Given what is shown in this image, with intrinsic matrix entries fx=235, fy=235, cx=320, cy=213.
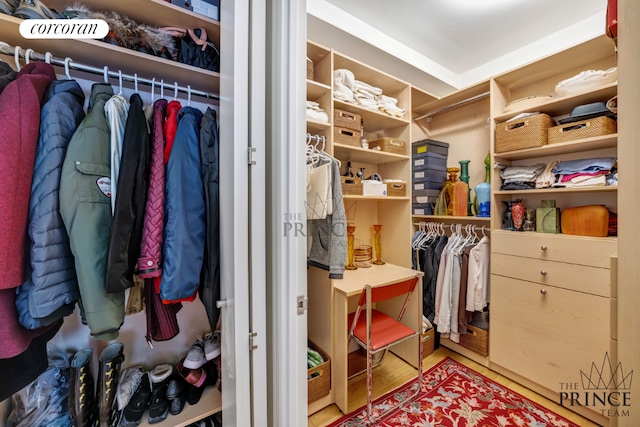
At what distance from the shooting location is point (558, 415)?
1.43 meters

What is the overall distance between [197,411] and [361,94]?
2119 mm

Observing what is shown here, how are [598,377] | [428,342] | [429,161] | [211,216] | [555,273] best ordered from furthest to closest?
[429,161], [428,342], [555,273], [598,377], [211,216]

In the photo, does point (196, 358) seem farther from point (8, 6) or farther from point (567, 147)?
point (567, 147)

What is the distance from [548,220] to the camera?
1.60 metres

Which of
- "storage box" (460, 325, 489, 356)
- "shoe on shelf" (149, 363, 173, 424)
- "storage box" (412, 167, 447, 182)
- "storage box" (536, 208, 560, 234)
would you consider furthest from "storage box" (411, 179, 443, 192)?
"shoe on shelf" (149, 363, 173, 424)

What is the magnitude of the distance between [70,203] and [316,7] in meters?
1.65

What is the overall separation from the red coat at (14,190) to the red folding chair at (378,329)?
4.54ft

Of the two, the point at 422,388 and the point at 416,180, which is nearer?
the point at 422,388

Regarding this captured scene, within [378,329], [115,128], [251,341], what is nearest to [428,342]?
[378,329]

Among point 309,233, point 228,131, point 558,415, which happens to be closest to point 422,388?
point 558,415

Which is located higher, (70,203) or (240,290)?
(70,203)

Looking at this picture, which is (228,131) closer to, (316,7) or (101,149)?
(101,149)

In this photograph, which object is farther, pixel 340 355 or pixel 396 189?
pixel 396 189

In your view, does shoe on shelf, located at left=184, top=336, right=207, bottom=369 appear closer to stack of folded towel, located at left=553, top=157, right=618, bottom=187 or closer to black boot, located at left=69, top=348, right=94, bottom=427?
black boot, located at left=69, top=348, right=94, bottom=427
